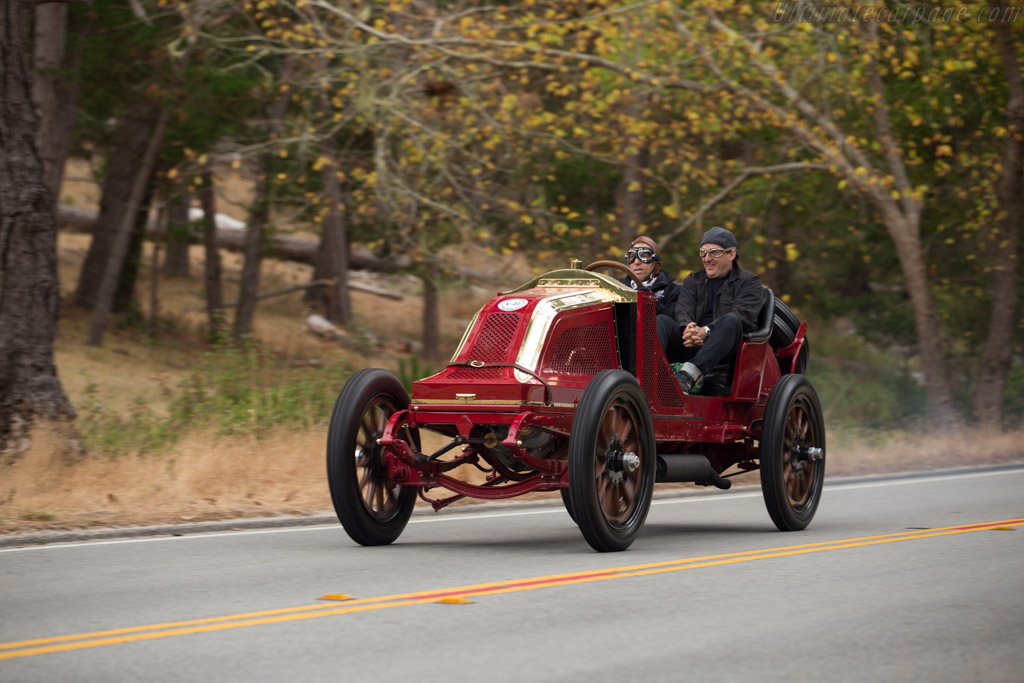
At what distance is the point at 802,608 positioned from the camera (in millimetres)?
6523

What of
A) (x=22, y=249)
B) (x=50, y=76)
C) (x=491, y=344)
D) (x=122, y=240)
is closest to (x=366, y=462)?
(x=491, y=344)

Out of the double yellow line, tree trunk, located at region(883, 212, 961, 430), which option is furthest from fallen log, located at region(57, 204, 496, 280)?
the double yellow line

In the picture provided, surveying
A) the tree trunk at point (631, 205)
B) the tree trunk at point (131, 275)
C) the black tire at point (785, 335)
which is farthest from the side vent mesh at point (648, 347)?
the tree trunk at point (131, 275)

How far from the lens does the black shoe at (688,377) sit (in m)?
9.94

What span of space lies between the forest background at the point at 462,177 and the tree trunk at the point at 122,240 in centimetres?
8

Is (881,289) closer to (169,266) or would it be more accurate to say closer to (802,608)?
(169,266)

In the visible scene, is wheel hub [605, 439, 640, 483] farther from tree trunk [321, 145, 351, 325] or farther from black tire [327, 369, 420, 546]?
tree trunk [321, 145, 351, 325]

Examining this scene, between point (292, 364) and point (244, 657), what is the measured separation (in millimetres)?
22960

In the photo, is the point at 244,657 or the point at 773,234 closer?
the point at 244,657

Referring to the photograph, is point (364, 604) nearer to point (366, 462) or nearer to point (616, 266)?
point (366, 462)

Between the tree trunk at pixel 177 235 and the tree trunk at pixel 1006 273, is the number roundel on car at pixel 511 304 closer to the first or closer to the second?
the tree trunk at pixel 1006 273

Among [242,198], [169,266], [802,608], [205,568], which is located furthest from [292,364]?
[242,198]

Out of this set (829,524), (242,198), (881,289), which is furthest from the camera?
(242,198)

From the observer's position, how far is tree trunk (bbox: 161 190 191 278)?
28.7 m
